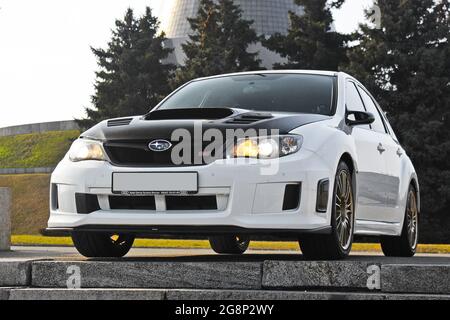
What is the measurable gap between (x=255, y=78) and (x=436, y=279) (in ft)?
10.3

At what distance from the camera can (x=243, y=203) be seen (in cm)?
595

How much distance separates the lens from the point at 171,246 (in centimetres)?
1645

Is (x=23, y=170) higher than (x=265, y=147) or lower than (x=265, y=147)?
lower

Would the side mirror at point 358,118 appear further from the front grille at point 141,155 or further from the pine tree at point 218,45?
the pine tree at point 218,45

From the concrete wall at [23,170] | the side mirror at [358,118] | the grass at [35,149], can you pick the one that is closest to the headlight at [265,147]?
the side mirror at [358,118]

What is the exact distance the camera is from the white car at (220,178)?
5980mm

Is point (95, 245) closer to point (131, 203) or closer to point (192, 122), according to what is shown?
point (131, 203)

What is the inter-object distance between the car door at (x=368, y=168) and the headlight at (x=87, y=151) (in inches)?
82.5

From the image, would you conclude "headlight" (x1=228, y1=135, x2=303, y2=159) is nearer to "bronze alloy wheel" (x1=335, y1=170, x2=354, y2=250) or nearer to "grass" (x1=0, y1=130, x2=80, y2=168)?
"bronze alloy wheel" (x1=335, y1=170, x2=354, y2=250)

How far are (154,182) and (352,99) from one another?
2.56 meters

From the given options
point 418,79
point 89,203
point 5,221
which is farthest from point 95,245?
point 418,79
